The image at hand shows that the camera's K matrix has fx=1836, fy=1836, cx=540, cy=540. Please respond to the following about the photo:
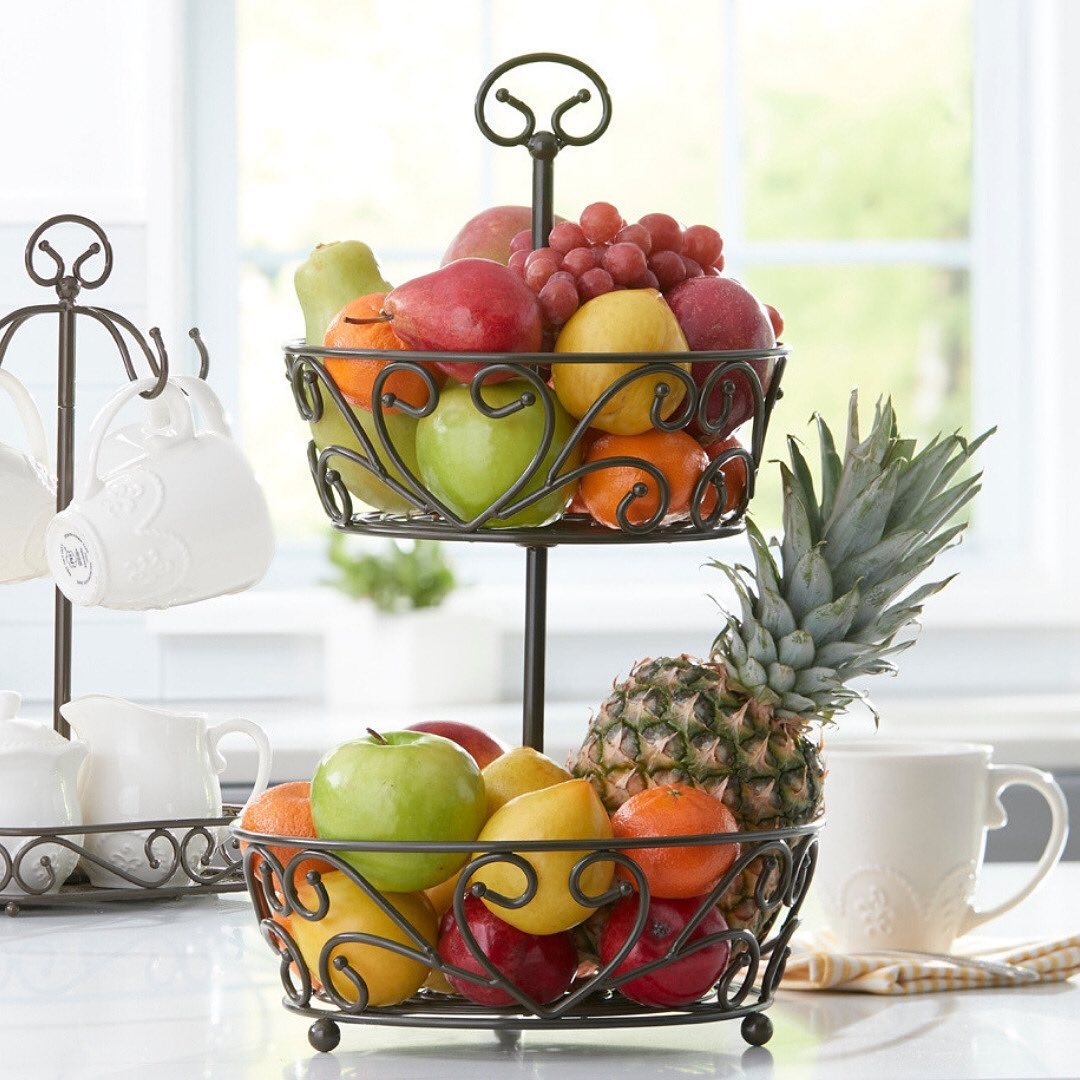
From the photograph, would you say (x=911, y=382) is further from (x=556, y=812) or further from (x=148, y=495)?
(x=556, y=812)

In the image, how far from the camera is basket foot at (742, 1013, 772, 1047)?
2.70 ft

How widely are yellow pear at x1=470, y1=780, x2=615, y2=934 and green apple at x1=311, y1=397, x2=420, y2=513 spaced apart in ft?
0.58

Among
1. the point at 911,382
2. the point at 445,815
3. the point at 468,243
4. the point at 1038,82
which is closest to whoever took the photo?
the point at 445,815

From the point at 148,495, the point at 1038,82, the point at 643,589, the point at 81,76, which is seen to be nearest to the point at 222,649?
the point at 643,589

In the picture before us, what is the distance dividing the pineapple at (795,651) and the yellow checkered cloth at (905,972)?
0.12m

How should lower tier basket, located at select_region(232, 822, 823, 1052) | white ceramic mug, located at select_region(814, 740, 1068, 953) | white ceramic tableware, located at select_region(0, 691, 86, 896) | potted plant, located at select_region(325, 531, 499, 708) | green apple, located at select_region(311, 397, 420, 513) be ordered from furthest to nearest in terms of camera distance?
potted plant, located at select_region(325, 531, 499, 708) < white ceramic tableware, located at select_region(0, 691, 86, 896) < white ceramic mug, located at select_region(814, 740, 1068, 953) < green apple, located at select_region(311, 397, 420, 513) < lower tier basket, located at select_region(232, 822, 823, 1052)

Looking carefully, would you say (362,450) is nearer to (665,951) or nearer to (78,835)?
(665,951)

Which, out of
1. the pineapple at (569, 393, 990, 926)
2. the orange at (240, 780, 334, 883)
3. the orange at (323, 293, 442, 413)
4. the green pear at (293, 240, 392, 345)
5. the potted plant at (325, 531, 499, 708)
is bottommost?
the potted plant at (325, 531, 499, 708)

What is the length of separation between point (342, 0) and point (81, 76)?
47cm

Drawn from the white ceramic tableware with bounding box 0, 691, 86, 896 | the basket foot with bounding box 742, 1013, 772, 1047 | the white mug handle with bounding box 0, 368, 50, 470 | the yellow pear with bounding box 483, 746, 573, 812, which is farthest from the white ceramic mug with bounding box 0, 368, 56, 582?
the basket foot with bounding box 742, 1013, 772, 1047

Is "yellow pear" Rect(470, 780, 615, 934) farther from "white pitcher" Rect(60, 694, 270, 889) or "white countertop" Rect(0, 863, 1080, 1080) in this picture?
"white pitcher" Rect(60, 694, 270, 889)

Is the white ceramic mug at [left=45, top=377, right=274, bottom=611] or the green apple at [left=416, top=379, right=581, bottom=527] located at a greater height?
the green apple at [left=416, top=379, right=581, bottom=527]

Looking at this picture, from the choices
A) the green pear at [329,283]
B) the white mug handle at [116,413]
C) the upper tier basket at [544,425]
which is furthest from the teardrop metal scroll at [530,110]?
the white mug handle at [116,413]

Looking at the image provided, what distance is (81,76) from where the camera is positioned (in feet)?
9.09
